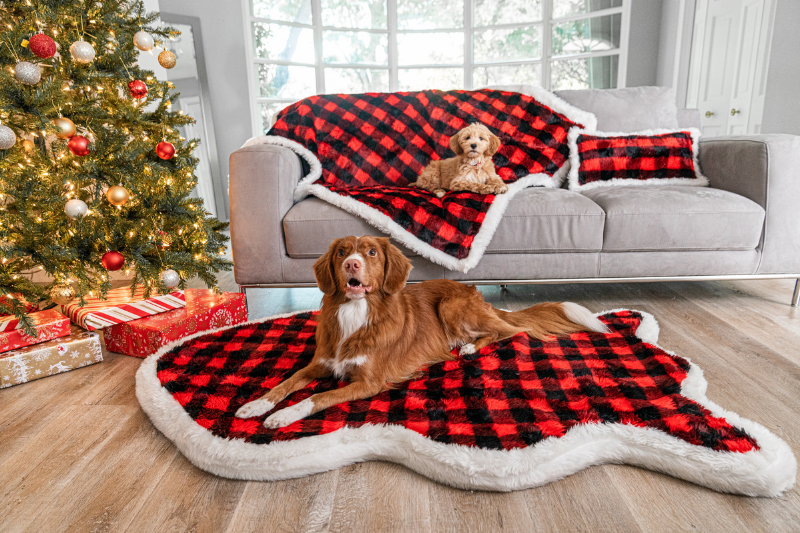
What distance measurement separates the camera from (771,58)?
4297mm

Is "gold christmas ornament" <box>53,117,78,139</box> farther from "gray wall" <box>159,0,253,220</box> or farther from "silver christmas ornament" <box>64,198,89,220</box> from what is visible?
"gray wall" <box>159,0,253,220</box>

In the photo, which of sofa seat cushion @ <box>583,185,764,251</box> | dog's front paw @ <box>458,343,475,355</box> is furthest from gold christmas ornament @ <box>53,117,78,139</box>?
sofa seat cushion @ <box>583,185,764,251</box>

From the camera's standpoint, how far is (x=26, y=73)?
1.81 m

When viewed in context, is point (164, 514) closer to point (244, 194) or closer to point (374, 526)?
point (374, 526)

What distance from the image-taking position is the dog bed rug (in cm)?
118

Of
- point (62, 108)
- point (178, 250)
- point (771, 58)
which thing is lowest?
point (178, 250)

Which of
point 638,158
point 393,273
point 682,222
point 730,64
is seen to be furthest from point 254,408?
point 730,64

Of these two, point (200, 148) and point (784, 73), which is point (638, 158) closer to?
point (784, 73)

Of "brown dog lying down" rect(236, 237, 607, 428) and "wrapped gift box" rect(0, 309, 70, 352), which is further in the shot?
"wrapped gift box" rect(0, 309, 70, 352)

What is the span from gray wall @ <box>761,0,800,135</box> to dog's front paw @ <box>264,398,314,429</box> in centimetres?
490

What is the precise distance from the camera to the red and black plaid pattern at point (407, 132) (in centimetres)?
286

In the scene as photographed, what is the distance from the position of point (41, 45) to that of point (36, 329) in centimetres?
112

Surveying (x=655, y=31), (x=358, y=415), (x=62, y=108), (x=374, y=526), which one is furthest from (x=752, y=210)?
(x=655, y=31)

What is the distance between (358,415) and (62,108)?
6.12 feet
